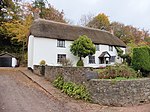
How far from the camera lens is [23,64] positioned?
39.7 metres

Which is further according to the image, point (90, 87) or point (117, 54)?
point (117, 54)

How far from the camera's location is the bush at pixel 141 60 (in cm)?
1662

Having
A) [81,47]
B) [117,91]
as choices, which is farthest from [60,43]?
[117,91]

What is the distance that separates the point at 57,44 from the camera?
1168 inches

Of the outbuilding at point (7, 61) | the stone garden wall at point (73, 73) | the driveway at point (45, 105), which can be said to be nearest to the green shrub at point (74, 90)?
the stone garden wall at point (73, 73)

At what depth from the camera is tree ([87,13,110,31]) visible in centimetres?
5794

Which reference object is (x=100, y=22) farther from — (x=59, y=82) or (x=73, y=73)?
(x=73, y=73)

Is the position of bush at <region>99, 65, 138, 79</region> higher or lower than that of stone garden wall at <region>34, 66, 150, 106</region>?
higher

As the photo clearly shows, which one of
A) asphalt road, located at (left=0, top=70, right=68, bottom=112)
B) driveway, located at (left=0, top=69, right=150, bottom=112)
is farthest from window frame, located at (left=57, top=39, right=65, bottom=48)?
driveway, located at (left=0, top=69, right=150, bottom=112)

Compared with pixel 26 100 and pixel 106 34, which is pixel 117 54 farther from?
pixel 26 100

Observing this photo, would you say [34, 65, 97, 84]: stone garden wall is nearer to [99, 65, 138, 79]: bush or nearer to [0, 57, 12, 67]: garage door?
[99, 65, 138, 79]: bush

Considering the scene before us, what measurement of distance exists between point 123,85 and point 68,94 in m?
3.73

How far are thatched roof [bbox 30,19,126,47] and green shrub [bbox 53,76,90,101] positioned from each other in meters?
13.5

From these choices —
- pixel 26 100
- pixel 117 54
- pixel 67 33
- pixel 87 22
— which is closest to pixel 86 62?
pixel 67 33
